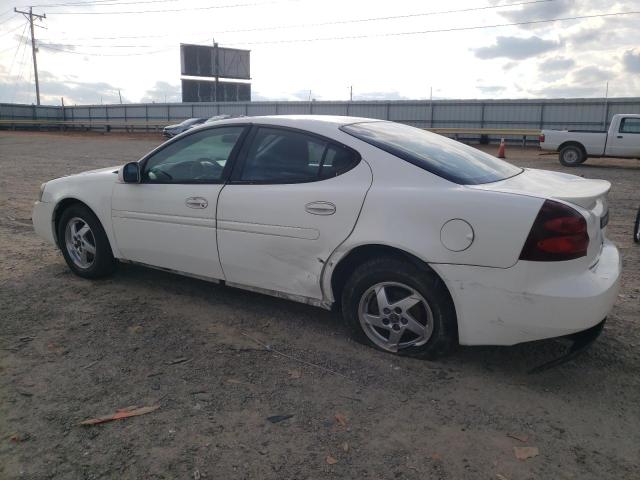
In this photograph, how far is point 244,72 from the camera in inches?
2173

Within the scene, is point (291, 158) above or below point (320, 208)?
above

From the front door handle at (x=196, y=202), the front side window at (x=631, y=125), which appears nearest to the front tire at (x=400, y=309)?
the front door handle at (x=196, y=202)

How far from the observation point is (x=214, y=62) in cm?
5278

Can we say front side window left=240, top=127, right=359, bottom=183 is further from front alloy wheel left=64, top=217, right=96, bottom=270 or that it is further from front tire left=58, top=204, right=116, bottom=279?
front alloy wheel left=64, top=217, right=96, bottom=270

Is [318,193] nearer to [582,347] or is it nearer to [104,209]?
[582,347]

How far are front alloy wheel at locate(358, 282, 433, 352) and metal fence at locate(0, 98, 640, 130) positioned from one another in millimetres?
29689

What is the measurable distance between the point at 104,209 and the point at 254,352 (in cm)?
209

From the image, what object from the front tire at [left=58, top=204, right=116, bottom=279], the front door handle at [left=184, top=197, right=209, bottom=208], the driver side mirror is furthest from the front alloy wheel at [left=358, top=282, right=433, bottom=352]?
the front tire at [left=58, top=204, right=116, bottom=279]

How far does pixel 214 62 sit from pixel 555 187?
53.5 metres

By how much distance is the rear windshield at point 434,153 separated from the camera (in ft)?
11.1

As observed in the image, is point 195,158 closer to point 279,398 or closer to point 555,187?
point 279,398

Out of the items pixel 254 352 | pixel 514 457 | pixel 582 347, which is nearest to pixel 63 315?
pixel 254 352

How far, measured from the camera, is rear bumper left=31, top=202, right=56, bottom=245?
5.16 m

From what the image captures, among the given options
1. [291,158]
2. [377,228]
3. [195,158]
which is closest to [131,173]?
[195,158]
